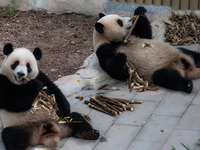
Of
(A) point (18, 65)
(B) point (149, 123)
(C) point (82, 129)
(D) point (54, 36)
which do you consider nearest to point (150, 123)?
(B) point (149, 123)

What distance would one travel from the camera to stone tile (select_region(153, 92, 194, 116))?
5492 millimetres

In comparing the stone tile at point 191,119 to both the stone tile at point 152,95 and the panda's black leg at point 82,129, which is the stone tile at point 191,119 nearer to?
the stone tile at point 152,95

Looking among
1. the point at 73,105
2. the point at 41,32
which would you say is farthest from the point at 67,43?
the point at 73,105

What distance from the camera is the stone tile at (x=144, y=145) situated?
4.71m

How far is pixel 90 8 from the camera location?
8.95m

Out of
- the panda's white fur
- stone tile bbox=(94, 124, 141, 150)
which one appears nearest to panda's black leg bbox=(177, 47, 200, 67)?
the panda's white fur

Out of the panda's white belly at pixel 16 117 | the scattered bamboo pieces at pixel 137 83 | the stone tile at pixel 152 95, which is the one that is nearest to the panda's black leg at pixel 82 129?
the panda's white belly at pixel 16 117

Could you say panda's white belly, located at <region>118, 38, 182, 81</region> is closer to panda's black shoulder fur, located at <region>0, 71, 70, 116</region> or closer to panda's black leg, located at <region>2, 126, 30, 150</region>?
panda's black shoulder fur, located at <region>0, 71, 70, 116</region>

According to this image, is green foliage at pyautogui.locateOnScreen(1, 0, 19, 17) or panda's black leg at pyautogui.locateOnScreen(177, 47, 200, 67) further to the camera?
green foliage at pyautogui.locateOnScreen(1, 0, 19, 17)

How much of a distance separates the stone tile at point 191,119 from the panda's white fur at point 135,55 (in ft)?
2.35

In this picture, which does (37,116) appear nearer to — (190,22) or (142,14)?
(142,14)

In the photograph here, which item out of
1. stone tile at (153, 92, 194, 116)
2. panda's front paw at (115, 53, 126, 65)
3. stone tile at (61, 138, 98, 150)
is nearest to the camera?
stone tile at (61, 138, 98, 150)

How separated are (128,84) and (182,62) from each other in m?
0.92

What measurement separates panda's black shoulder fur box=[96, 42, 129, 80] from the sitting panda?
143cm
